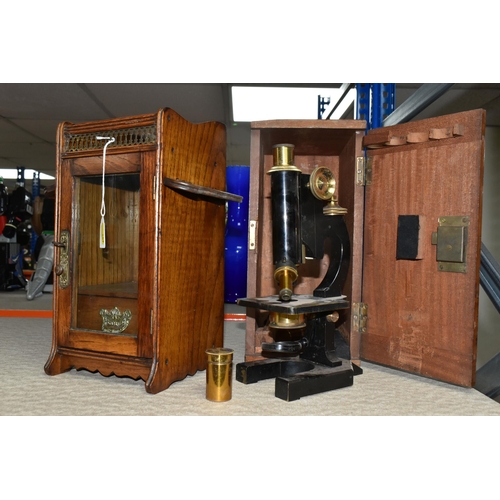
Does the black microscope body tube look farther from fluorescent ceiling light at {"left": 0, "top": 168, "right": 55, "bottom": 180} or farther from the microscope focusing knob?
fluorescent ceiling light at {"left": 0, "top": 168, "right": 55, "bottom": 180}

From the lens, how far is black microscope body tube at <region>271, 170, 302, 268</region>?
1.40 meters

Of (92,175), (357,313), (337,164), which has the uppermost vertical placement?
(337,164)

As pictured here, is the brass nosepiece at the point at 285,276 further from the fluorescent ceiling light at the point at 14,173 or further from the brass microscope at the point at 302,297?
the fluorescent ceiling light at the point at 14,173

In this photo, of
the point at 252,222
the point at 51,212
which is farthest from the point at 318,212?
the point at 51,212

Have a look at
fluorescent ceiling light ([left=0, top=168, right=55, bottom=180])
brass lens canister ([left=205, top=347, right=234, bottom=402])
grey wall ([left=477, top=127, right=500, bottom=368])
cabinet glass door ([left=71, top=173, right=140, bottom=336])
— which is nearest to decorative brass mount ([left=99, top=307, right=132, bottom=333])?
cabinet glass door ([left=71, top=173, right=140, bottom=336])

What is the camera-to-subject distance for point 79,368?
4.91ft

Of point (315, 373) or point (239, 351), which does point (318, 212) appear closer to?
point (315, 373)

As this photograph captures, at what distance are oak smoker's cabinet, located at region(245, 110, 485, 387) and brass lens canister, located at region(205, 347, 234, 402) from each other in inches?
13.2

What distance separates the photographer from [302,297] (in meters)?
1.53

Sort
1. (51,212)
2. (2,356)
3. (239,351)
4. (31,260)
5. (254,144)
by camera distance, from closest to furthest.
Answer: (254,144)
(2,356)
(239,351)
(51,212)
(31,260)

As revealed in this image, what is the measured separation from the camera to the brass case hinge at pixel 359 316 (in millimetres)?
1645

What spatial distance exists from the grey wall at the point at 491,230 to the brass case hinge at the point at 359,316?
3902mm

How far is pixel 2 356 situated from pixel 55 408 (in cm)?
73

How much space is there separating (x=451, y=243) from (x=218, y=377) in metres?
0.78
